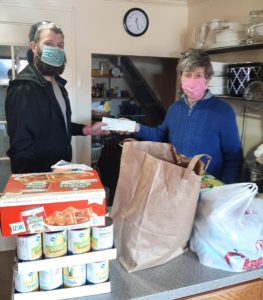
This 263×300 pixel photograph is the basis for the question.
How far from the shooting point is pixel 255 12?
73.5 inches

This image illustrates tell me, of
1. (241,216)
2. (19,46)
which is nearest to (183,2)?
(19,46)

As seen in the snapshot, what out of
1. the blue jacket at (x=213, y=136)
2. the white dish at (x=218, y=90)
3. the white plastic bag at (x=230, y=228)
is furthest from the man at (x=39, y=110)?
the white dish at (x=218, y=90)

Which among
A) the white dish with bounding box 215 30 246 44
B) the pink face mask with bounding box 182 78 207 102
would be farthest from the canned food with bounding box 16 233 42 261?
the white dish with bounding box 215 30 246 44

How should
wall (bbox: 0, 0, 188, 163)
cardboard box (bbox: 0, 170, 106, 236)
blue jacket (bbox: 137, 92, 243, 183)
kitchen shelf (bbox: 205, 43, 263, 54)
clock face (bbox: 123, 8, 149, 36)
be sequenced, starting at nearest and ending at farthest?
cardboard box (bbox: 0, 170, 106, 236) < blue jacket (bbox: 137, 92, 243, 183) < kitchen shelf (bbox: 205, 43, 263, 54) < wall (bbox: 0, 0, 188, 163) < clock face (bbox: 123, 8, 149, 36)

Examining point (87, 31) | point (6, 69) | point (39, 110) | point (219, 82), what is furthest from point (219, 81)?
point (6, 69)

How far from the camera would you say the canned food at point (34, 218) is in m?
0.64

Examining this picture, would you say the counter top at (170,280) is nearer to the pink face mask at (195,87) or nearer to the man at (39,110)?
the man at (39,110)

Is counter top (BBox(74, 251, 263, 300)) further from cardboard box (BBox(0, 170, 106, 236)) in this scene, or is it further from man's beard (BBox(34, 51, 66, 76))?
man's beard (BBox(34, 51, 66, 76))

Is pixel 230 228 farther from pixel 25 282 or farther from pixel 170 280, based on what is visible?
pixel 25 282

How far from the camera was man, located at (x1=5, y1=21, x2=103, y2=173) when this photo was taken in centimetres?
137

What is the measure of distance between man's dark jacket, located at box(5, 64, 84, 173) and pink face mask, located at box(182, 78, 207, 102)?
2.14 feet

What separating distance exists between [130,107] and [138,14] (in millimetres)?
1985

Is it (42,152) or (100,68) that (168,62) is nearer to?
(100,68)

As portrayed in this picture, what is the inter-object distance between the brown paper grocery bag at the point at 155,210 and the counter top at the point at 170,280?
22 mm
